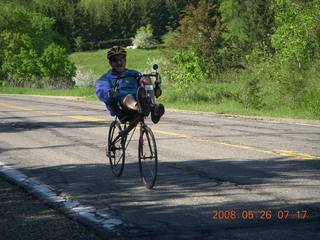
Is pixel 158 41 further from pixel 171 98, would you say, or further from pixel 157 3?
pixel 171 98

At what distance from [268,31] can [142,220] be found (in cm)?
6008

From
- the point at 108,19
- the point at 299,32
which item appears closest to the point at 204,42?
the point at 299,32

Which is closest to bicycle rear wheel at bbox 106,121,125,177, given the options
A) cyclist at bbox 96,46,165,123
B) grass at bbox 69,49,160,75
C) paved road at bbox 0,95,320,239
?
paved road at bbox 0,95,320,239

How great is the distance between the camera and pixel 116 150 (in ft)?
24.9

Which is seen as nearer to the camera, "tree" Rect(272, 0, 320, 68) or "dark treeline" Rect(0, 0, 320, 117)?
"dark treeline" Rect(0, 0, 320, 117)

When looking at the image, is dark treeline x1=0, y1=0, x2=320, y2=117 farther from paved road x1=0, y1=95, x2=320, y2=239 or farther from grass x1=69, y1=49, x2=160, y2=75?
paved road x1=0, y1=95, x2=320, y2=239

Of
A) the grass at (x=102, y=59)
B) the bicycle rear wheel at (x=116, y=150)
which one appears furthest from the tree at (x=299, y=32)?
the grass at (x=102, y=59)

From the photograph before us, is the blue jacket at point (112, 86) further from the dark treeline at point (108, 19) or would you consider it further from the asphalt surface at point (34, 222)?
the dark treeline at point (108, 19)

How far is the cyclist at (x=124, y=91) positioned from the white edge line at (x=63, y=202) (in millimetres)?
1434

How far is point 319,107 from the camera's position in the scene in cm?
1750

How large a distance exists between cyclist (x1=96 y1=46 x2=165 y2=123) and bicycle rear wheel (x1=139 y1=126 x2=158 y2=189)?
225mm

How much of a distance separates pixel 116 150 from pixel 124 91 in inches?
44.7
